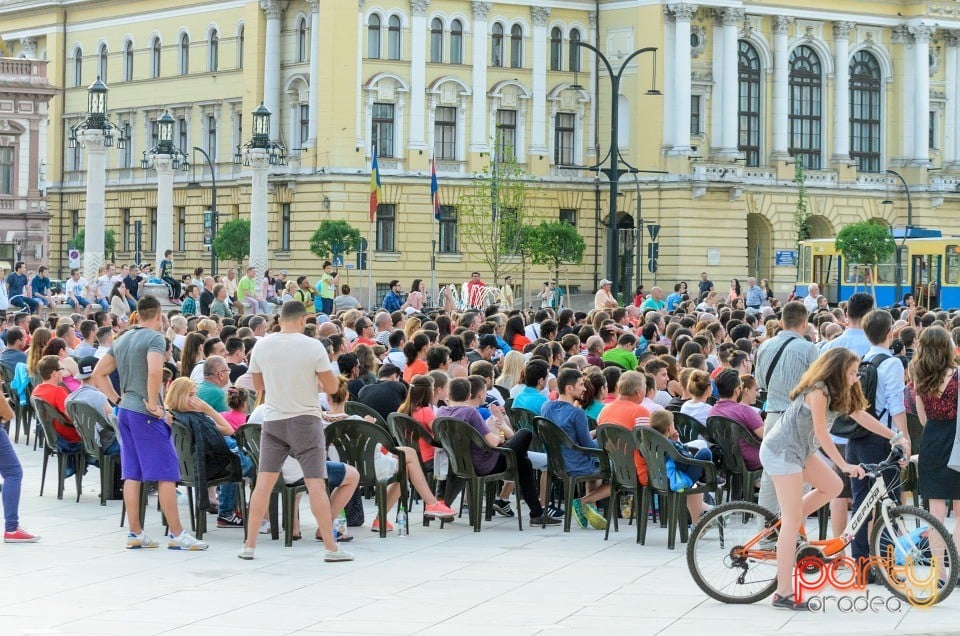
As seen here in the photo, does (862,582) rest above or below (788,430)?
below

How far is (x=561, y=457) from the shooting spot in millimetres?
16656

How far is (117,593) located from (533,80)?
2439 inches

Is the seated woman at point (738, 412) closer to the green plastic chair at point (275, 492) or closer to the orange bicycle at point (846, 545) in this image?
the green plastic chair at point (275, 492)

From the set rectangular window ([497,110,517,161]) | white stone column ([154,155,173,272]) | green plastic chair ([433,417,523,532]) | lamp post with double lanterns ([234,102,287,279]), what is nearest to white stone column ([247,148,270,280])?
lamp post with double lanterns ([234,102,287,279])

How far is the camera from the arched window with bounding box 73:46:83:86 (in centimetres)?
8381

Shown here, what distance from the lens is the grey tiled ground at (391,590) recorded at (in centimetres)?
1194

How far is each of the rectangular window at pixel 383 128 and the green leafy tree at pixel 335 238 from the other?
546 cm

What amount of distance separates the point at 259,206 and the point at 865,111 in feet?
116

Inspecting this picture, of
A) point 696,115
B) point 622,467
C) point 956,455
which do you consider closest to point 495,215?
point 696,115

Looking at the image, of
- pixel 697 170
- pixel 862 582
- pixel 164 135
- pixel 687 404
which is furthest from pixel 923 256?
pixel 862 582

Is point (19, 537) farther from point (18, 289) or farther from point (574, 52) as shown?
point (574, 52)

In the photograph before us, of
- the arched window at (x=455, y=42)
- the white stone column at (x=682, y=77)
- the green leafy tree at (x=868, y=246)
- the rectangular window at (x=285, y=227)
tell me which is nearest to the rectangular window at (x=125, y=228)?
the rectangular window at (x=285, y=227)

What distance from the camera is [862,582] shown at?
12594mm

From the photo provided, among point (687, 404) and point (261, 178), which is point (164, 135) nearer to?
point (261, 178)
